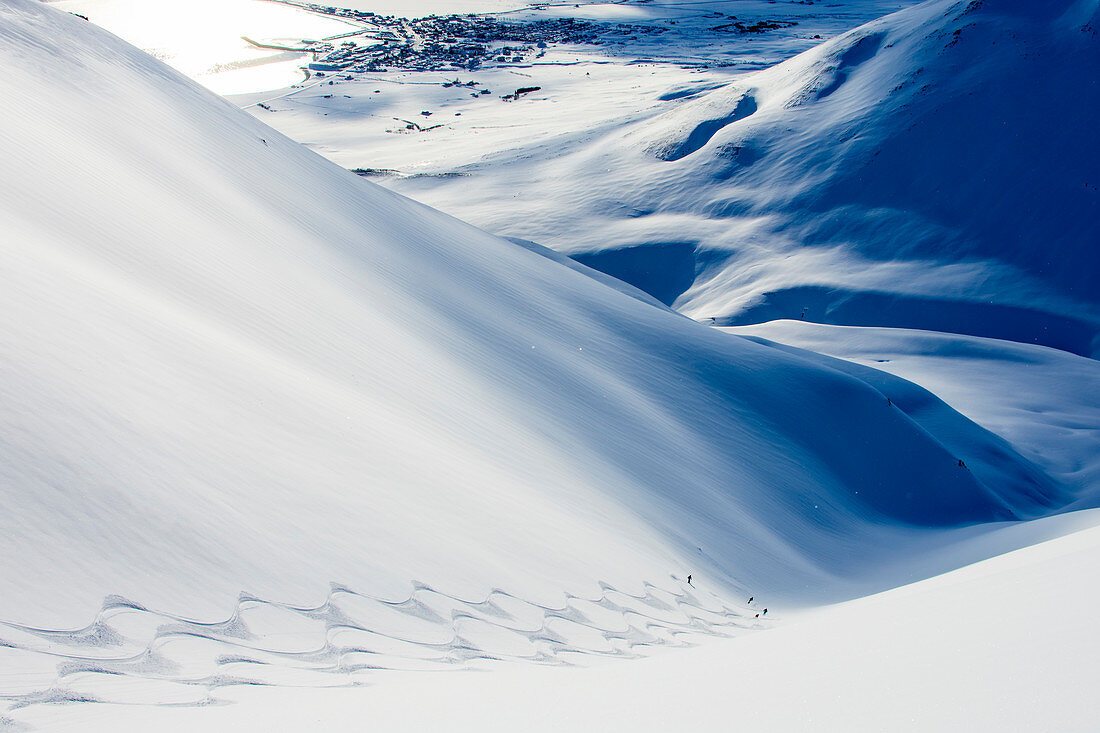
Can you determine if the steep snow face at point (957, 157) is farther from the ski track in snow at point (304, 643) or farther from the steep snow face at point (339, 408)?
the ski track in snow at point (304, 643)

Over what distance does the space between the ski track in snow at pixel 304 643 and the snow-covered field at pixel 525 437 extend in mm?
13

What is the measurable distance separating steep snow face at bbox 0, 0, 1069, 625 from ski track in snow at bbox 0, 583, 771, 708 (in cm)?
8

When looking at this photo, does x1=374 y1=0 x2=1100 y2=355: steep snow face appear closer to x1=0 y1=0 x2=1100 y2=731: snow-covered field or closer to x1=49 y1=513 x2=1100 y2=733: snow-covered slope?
x1=0 y1=0 x2=1100 y2=731: snow-covered field

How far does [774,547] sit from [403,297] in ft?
10.7

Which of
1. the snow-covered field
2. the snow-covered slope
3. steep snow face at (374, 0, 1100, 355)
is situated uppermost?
steep snow face at (374, 0, 1100, 355)

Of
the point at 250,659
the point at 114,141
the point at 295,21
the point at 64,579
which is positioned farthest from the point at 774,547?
the point at 295,21

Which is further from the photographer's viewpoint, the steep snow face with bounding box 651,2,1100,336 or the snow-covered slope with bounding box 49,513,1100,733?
the steep snow face with bounding box 651,2,1100,336

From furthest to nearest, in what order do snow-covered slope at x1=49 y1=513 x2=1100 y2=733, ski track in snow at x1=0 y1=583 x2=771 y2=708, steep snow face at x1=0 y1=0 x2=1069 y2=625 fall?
steep snow face at x1=0 y1=0 x2=1069 y2=625, ski track in snow at x1=0 y1=583 x2=771 y2=708, snow-covered slope at x1=49 y1=513 x2=1100 y2=733

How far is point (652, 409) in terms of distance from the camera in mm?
6781

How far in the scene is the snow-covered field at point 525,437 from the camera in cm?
205

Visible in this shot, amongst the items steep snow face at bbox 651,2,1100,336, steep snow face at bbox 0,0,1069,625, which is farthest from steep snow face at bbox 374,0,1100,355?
steep snow face at bbox 0,0,1069,625

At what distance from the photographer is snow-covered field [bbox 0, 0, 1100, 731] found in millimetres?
2051

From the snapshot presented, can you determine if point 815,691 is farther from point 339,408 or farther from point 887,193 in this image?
point 887,193

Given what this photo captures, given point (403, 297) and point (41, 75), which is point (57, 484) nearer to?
point (403, 297)
